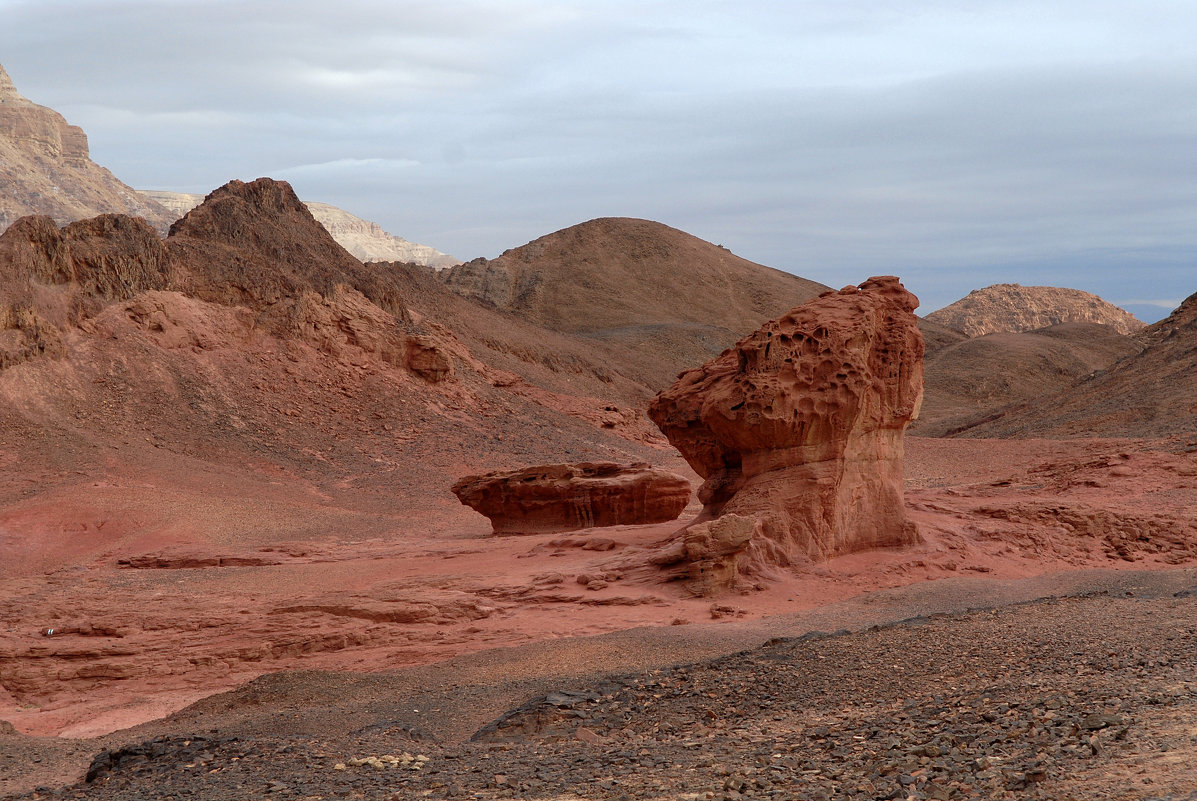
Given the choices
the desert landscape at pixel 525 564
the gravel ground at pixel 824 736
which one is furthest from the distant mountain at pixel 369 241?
the gravel ground at pixel 824 736

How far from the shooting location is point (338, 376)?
32188 mm

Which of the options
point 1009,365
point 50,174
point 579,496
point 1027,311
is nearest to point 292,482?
point 579,496

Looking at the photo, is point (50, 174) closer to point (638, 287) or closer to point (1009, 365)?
point (638, 287)

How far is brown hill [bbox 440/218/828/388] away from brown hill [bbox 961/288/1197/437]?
2416 centimetres

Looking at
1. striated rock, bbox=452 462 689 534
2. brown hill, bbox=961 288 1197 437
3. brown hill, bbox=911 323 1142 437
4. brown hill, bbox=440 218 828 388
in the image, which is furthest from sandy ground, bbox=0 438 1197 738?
brown hill, bbox=440 218 828 388

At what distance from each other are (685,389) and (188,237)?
78.6 feet

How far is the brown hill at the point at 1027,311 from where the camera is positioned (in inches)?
3627

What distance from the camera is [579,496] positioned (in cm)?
1847

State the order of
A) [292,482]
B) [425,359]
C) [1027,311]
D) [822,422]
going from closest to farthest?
[822,422], [292,482], [425,359], [1027,311]

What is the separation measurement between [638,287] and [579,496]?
5836 cm

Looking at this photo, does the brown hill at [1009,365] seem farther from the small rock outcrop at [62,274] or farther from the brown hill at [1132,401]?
the small rock outcrop at [62,274]

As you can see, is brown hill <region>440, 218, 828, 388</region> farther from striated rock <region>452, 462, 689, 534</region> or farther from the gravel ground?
the gravel ground

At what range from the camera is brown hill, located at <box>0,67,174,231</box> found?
9356 cm

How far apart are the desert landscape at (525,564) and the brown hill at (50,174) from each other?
66.9m
